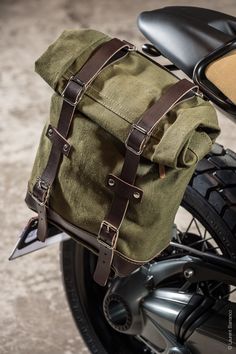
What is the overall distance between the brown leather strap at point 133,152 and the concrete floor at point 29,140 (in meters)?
0.68

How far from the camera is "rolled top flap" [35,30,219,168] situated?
945 mm

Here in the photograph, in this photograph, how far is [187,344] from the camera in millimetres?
1251

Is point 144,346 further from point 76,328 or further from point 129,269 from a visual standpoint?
point 129,269

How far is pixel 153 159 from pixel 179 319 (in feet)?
1.33

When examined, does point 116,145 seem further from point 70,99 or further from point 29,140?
point 29,140

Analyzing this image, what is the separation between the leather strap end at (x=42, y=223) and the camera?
3.83ft

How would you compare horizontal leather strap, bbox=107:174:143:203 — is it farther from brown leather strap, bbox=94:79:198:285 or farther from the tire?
the tire

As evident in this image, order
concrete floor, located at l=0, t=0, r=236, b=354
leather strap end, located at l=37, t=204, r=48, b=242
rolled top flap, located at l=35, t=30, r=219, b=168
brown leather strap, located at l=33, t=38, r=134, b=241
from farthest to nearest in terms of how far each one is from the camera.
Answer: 1. concrete floor, located at l=0, t=0, r=236, b=354
2. leather strap end, located at l=37, t=204, r=48, b=242
3. brown leather strap, located at l=33, t=38, r=134, b=241
4. rolled top flap, located at l=35, t=30, r=219, b=168

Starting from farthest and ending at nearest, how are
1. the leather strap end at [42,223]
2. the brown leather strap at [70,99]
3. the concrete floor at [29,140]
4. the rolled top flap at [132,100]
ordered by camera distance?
the concrete floor at [29,140], the leather strap end at [42,223], the brown leather strap at [70,99], the rolled top flap at [132,100]

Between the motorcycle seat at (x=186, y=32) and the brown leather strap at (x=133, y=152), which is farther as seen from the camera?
the motorcycle seat at (x=186, y=32)

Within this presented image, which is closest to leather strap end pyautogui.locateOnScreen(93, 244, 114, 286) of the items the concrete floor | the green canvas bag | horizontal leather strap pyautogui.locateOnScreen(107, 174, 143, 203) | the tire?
the green canvas bag

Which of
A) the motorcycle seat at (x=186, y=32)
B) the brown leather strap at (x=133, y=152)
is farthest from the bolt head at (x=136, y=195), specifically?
the motorcycle seat at (x=186, y=32)

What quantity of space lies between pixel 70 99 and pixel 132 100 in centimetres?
10

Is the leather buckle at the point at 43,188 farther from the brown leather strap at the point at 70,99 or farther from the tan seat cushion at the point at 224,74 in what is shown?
the tan seat cushion at the point at 224,74
